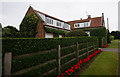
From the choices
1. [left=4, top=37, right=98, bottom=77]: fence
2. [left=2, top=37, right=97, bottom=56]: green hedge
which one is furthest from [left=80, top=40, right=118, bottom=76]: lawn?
[left=2, top=37, right=97, bottom=56]: green hedge

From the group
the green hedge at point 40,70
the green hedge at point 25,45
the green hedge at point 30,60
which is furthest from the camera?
the green hedge at point 40,70

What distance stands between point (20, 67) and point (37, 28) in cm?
1788

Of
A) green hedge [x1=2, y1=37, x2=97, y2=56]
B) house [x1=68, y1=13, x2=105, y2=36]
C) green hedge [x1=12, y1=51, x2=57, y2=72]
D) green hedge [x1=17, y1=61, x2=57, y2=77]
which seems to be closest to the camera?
green hedge [x1=2, y1=37, x2=97, y2=56]

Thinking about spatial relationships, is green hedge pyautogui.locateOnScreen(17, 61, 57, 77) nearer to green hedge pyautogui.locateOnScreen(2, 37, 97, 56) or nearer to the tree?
green hedge pyautogui.locateOnScreen(2, 37, 97, 56)

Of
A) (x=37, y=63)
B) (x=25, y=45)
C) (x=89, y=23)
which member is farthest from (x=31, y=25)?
(x=89, y=23)

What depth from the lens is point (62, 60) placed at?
4.62 metres

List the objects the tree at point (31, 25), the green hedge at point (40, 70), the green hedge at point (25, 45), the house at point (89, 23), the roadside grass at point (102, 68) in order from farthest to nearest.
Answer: the house at point (89, 23)
the tree at point (31, 25)
the roadside grass at point (102, 68)
the green hedge at point (40, 70)
the green hedge at point (25, 45)

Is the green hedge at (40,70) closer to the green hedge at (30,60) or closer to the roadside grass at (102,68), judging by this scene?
the green hedge at (30,60)

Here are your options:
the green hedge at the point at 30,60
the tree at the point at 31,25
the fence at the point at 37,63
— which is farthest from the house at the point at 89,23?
the green hedge at the point at 30,60

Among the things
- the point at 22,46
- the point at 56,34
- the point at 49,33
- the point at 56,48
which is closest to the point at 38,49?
the point at 22,46

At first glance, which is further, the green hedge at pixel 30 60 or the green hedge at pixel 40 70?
the green hedge at pixel 40 70

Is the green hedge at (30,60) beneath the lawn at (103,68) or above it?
above

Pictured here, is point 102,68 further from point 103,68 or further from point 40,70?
point 40,70

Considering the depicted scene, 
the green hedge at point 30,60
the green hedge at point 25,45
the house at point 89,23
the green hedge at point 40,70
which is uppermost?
the house at point 89,23
